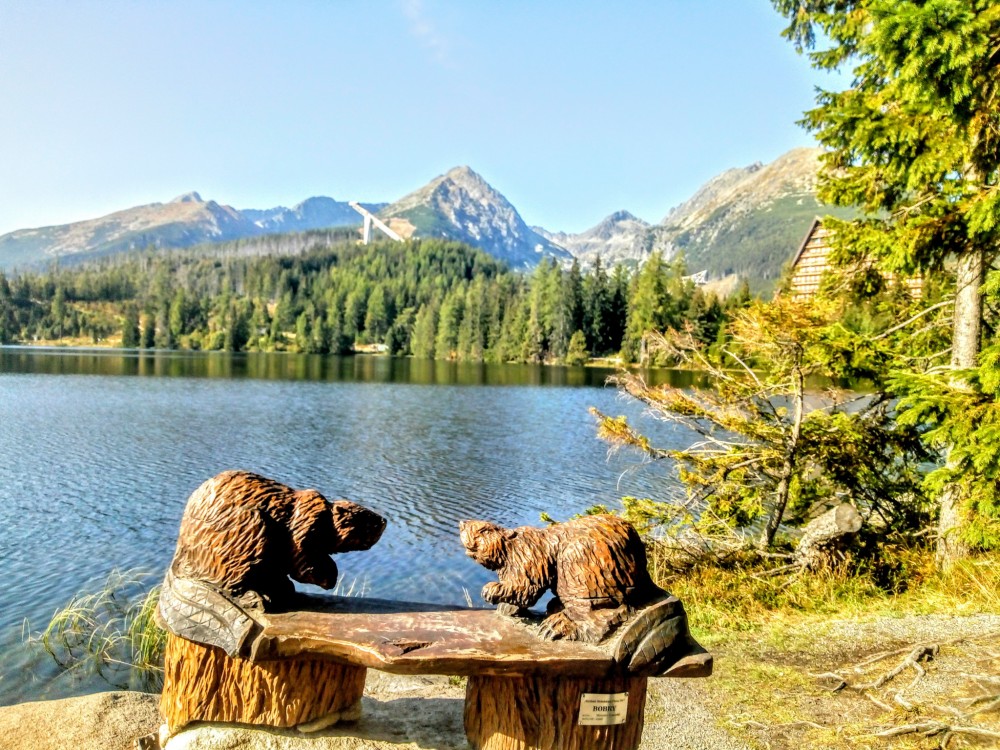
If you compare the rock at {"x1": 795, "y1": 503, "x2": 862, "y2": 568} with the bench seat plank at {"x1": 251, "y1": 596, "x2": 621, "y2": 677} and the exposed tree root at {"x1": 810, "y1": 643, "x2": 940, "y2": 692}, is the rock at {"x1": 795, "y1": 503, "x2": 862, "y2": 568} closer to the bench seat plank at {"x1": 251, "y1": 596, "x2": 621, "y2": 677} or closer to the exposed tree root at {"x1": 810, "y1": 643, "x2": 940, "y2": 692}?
the exposed tree root at {"x1": 810, "y1": 643, "x2": 940, "y2": 692}

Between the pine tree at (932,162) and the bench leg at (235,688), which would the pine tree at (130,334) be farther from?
the bench leg at (235,688)

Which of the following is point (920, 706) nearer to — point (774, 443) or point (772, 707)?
point (772, 707)

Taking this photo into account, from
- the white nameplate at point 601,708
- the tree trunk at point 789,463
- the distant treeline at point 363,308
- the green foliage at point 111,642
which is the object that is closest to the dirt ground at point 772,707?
the white nameplate at point 601,708

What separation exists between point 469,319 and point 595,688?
114 meters

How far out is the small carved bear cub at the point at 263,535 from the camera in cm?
382

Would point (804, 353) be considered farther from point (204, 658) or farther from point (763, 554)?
point (204, 658)

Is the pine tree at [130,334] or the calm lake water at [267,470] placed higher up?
the pine tree at [130,334]

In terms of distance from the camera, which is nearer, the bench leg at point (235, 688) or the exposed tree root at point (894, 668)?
the bench leg at point (235, 688)

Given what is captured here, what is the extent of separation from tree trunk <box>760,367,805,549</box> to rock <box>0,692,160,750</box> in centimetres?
753

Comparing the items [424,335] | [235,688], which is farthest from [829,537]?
[424,335]

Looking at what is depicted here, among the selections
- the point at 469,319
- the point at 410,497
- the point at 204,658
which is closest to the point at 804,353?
the point at 204,658

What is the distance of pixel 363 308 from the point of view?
154 m

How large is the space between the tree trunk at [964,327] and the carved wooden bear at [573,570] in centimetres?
591

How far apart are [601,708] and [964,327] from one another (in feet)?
22.7
